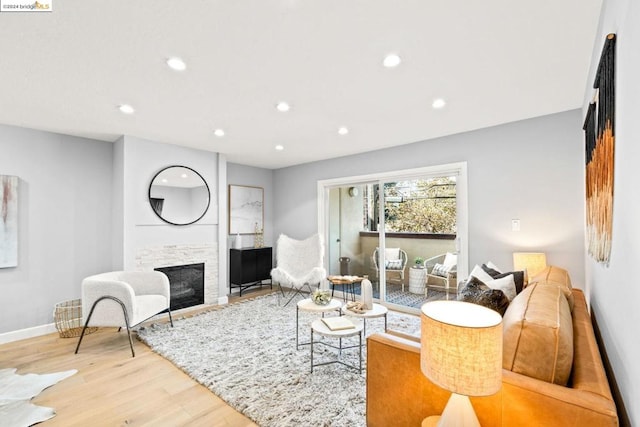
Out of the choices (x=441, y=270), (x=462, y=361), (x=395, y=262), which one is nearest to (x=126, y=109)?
(x=462, y=361)

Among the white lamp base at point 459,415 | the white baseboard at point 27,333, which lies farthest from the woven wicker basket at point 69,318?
the white lamp base at point 459,415

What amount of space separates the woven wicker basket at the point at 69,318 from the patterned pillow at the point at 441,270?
4270 millimetres

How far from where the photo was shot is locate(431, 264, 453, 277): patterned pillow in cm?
395

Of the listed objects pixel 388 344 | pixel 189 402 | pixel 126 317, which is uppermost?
pixel 388 344

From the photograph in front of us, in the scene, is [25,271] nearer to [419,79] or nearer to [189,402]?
[189,402]

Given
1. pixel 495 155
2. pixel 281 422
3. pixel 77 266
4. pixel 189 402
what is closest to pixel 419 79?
pixel 495 155

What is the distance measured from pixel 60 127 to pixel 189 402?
3331 millimetres

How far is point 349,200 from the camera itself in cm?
504

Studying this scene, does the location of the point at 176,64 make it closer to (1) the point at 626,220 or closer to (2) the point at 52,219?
(1) the point at 626,220

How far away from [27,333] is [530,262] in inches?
215

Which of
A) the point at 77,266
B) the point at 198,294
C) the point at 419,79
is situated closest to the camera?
the point at 419,79

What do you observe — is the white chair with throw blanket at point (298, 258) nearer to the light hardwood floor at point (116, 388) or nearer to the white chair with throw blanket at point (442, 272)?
the white chair with throw blanket at point (442, 272)

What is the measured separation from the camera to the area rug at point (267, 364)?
2002 mm

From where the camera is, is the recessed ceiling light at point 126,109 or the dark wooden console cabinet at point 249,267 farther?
the dark wooden console cabinet at point 249,267
